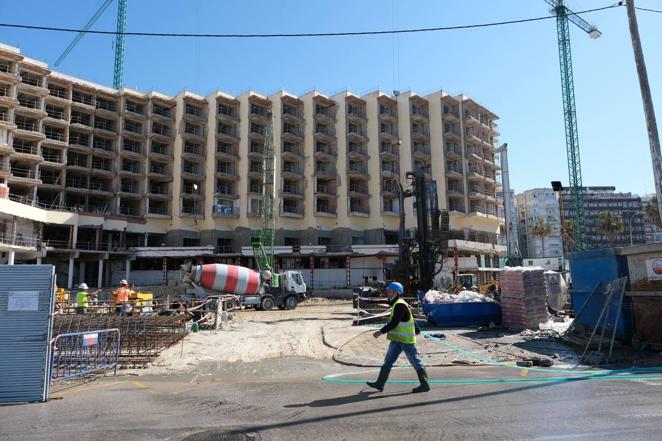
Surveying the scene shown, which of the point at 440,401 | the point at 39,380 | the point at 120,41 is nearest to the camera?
the point at 440,401

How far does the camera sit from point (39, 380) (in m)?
8.00

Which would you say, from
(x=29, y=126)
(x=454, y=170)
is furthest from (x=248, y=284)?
(x=454, y=170)

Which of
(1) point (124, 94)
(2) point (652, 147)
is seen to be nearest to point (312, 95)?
(1) point (124, 94)

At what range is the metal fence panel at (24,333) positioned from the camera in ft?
26.0

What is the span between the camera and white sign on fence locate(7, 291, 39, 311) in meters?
7.99

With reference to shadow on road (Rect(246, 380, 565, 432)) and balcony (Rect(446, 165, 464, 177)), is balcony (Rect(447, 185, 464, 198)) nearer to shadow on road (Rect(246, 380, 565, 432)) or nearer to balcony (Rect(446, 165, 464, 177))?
balcony (Rect(446, 165, 464, 177))

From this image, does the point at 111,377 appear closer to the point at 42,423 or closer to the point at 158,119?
the point at 42,423

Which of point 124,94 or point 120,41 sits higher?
point 120,41

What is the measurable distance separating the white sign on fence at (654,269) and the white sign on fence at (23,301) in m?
13.7

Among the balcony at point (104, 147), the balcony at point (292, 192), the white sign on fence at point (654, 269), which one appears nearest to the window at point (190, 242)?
the balcony at point (292, 192)

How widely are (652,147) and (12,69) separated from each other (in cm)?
6741

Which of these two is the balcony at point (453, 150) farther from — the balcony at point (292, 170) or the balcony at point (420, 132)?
the balcony at point (292, 170)

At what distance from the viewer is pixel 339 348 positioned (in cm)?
1372

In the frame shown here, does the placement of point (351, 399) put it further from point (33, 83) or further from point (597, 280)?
point (33, 83)
